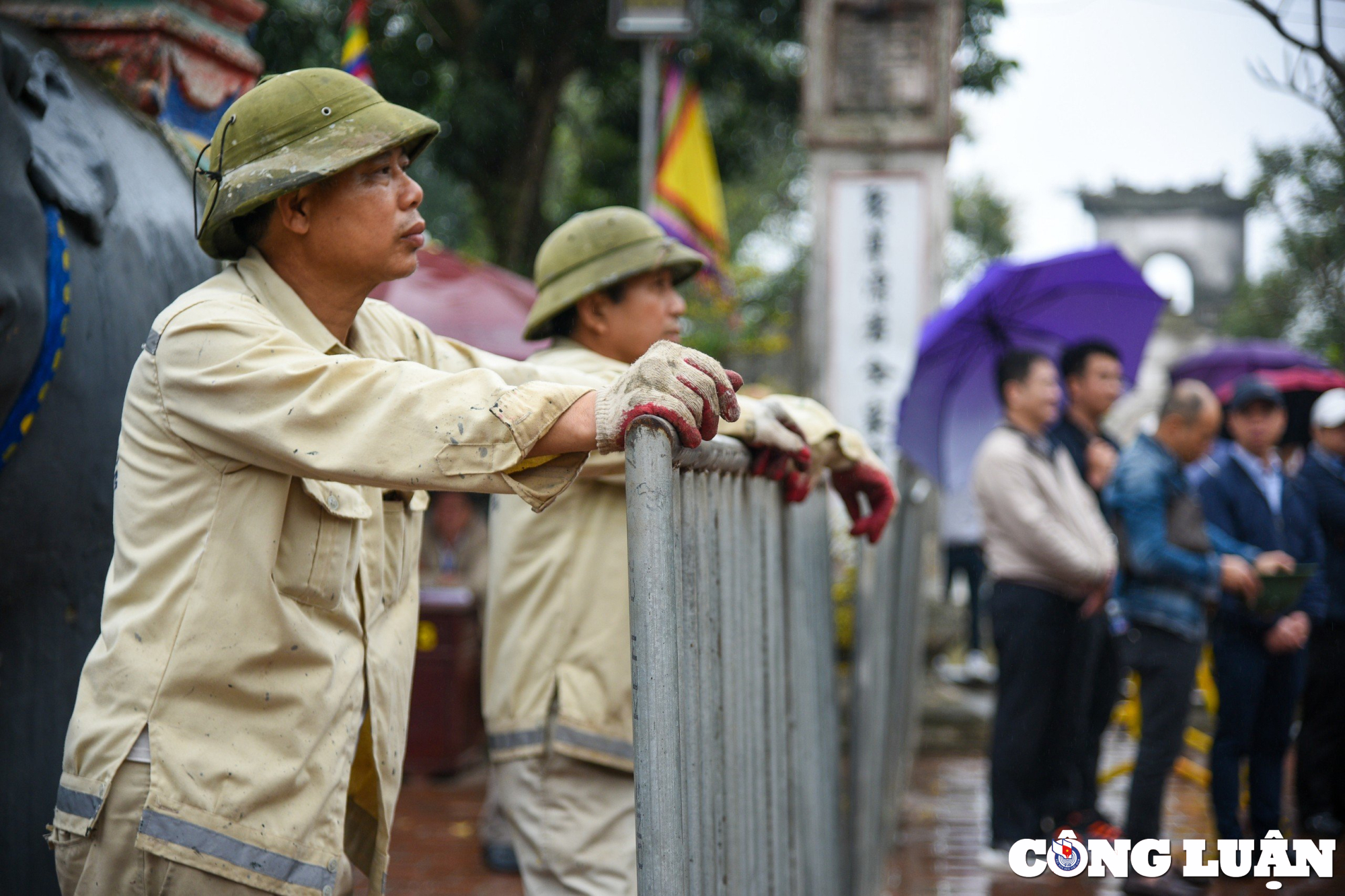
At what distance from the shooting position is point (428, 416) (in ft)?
4.94

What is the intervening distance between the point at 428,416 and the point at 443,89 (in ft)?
29.1

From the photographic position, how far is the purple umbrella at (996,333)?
502cm

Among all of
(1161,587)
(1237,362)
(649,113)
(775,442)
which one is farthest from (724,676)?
(1237,362)

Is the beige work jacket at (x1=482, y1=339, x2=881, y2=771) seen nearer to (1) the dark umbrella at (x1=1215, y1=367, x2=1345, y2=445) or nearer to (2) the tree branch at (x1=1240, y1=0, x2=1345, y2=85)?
(2) the tree branch at (x1=1240, y1=0, x2=1345, y2=85)

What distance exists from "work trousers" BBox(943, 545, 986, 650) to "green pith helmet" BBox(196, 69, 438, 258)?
25.5 ft

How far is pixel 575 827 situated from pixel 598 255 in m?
1.15

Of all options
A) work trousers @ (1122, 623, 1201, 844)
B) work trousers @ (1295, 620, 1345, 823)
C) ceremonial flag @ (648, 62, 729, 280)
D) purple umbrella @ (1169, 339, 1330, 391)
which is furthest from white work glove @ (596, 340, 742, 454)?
purple umbrella @ (1169, 339, 1330, 391)

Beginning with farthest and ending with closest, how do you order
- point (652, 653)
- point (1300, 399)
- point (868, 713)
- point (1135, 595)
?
point (1300, 399) → point (1135, 595) → point (868, 713) → point (652, 653)

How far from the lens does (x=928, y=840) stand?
5.20m

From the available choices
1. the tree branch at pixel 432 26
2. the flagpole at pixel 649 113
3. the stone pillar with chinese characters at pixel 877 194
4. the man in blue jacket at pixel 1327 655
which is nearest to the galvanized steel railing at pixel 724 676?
the man in blue jacket at pixel 1327 655

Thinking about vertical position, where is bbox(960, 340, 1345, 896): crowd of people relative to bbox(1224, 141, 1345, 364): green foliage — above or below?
below

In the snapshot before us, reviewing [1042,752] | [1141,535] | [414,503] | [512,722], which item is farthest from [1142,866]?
[414,503]

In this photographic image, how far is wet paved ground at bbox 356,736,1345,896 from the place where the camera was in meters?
4.55

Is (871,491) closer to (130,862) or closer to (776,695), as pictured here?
(776,695)
